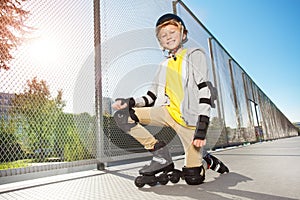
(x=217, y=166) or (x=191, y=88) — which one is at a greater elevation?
(x=191, y=88)

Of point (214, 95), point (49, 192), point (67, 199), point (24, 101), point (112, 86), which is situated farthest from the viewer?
point (112, 86)

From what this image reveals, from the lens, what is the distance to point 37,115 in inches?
64.1

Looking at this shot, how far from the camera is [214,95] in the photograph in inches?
46.1

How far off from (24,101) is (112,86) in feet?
2.40

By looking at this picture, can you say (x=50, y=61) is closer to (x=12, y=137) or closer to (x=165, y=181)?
(x=12, y=137)

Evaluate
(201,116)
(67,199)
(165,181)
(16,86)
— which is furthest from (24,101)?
(201,116)

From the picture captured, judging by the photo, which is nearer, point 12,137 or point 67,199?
point 67,199

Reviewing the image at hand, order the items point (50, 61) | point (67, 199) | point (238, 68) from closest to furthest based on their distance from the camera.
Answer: point (67, 199) → point (50, 61) → point (238, 68)

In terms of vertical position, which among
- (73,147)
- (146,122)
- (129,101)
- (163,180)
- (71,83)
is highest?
(71,83)

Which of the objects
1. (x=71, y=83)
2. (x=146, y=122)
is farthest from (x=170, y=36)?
(x=71, y=83)

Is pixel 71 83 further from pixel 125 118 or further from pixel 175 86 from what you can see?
pixel 175 86

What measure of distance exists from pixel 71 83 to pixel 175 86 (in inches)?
35.4

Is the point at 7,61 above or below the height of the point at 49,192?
above

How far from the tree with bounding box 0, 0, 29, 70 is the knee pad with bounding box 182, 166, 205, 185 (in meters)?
1.30
